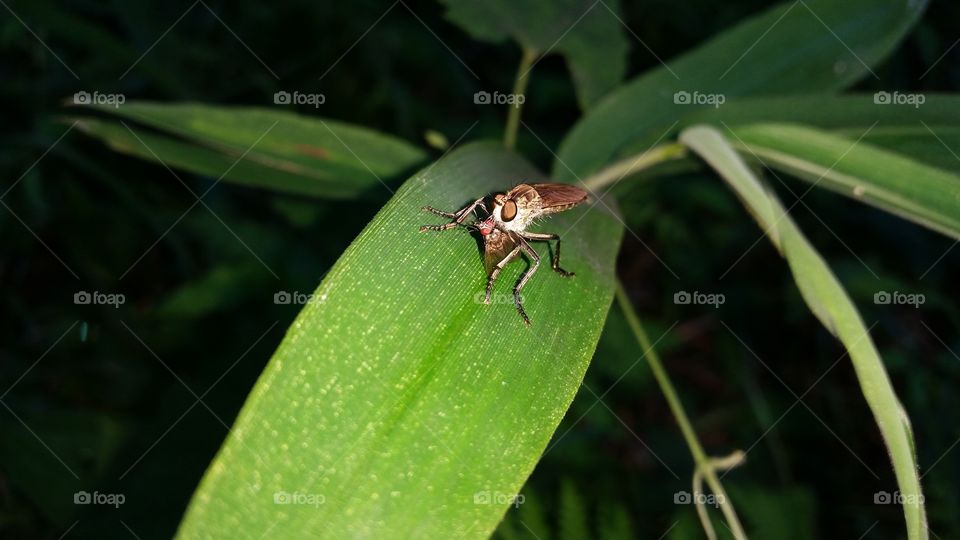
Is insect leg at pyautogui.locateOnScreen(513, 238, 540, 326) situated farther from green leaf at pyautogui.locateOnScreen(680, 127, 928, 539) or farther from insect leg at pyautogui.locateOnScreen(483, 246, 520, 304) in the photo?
green leaf at pyautogui.locateOnScreen(680, 127, 928, 539)

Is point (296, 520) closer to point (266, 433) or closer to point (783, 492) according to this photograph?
point (266, 433)

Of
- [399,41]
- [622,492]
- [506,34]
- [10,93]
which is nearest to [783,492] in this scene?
[622,492]

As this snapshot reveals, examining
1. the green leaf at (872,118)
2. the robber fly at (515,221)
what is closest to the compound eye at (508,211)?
the robber fly at (515,221)

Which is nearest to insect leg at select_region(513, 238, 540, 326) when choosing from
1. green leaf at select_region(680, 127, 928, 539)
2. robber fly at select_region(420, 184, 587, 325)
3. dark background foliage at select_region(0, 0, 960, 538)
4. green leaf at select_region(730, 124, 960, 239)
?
robber fly at select_region(420, 184, 587, 325)

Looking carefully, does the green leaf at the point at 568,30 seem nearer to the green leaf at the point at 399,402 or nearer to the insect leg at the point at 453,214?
the insect leg at the point at 453,214

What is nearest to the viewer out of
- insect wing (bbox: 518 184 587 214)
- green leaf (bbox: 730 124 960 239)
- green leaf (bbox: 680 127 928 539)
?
green leaf (bbox: 680 127 928 539)

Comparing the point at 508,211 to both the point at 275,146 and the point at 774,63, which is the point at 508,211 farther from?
the point at 774,63
